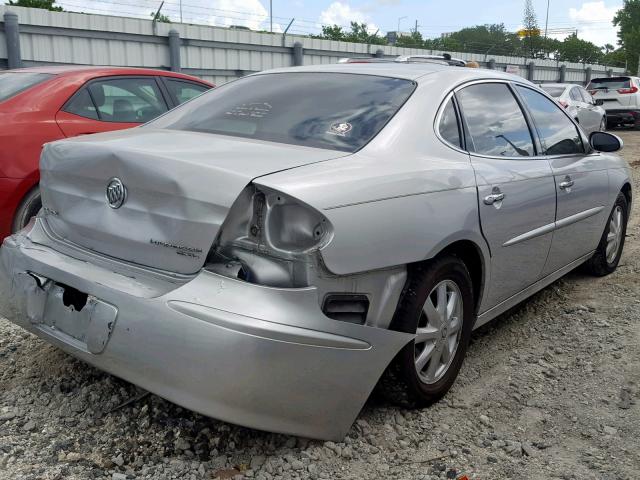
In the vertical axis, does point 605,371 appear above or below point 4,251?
below

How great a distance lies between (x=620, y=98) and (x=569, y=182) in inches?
716

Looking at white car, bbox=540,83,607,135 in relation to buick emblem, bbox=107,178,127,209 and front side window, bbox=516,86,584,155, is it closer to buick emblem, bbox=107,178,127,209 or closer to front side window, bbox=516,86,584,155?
front side window, bbox=516,86,584,155

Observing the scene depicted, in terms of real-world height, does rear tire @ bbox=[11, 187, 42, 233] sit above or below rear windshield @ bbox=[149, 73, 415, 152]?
below

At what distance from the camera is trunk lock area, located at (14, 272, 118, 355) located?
2400 millimetres

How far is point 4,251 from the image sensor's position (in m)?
2.95

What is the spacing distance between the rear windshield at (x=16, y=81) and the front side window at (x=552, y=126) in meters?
3.61

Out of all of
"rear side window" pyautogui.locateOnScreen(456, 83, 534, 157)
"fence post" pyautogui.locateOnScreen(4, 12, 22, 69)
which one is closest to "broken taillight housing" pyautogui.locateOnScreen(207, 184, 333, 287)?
"rear side window" pyautogui.locateOnScreen(456, 83, 534, 157)

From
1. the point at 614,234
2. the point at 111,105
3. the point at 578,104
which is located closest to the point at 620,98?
the point at 578,104

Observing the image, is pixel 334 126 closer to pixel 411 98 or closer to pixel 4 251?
pixel 411 98

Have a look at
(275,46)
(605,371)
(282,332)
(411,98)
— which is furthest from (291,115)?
(275,46)

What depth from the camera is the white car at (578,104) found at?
14695 mm

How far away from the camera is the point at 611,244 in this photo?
16.6 feet

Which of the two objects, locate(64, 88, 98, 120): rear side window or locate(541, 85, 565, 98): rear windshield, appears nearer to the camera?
locate(64, 88, 98, 120): rear side window

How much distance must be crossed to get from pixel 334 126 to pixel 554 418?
1.59 m
